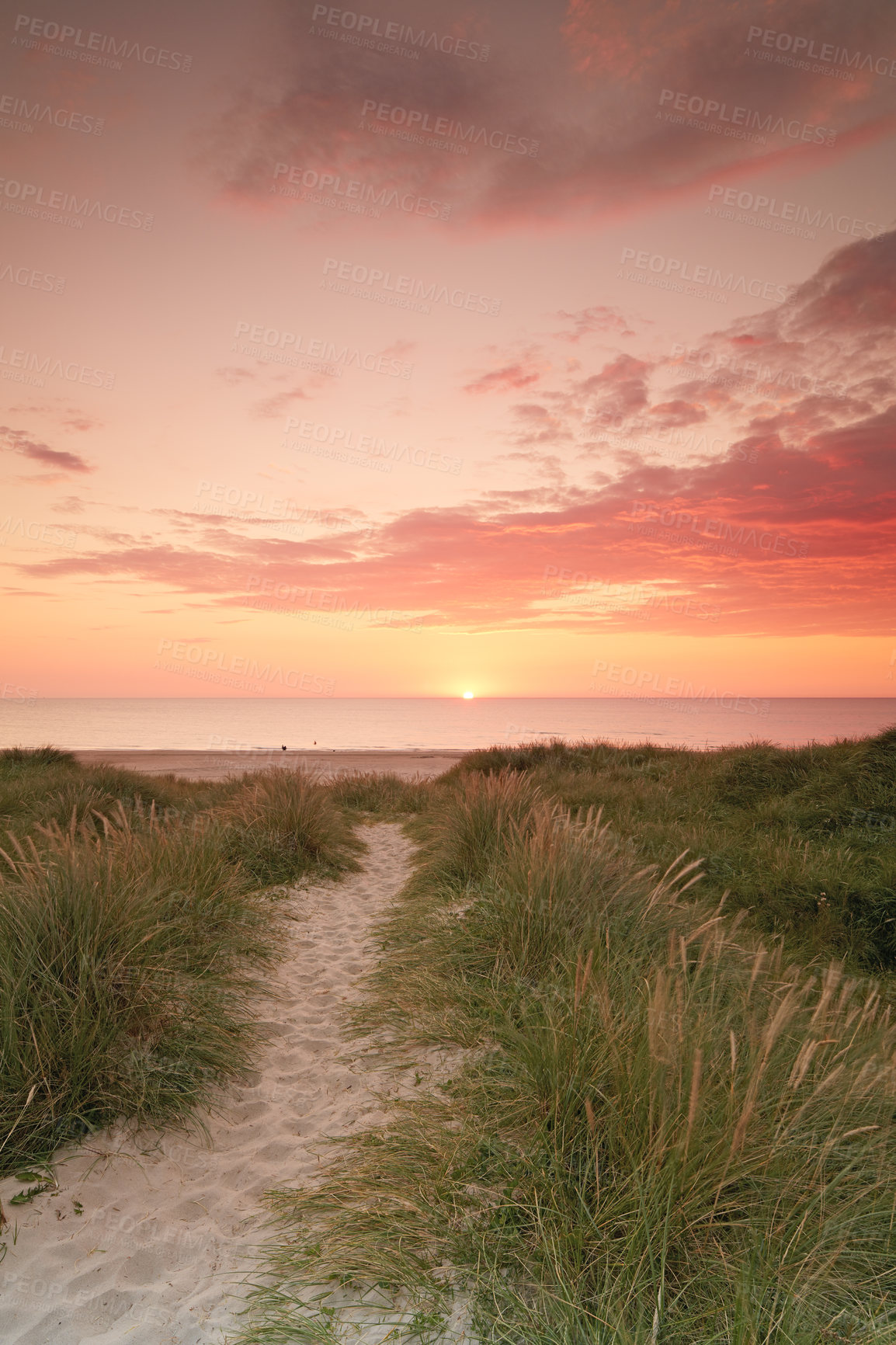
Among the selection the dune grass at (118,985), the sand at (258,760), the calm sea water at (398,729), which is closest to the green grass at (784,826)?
the dune grass at (118,985)

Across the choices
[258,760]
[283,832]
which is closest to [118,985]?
[283,832]

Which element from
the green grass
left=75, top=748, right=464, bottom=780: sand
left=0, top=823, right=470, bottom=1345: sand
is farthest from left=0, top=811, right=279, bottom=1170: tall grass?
left=75, top=748, right=464, bottom=780: sand

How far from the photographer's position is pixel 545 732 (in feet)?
219

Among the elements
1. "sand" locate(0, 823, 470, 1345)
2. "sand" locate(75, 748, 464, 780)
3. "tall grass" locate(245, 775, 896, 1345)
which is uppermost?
"tall grass" locate(245, 775, 896, 1345)

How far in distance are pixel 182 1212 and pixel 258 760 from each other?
35.4 meters

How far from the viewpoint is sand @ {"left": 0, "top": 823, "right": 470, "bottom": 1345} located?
2566mm

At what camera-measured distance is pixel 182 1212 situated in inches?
124

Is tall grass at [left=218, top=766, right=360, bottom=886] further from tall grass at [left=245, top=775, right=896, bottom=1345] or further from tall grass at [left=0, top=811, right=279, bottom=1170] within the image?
tall grass at [left=245, top=775, right=896, bottom=1345]

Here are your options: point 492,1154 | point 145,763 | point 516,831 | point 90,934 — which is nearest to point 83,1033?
point 90,934

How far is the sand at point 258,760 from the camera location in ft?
101

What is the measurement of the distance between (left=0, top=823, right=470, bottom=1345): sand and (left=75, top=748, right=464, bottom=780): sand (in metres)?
23.9

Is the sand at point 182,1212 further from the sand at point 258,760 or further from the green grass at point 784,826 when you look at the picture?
the sand at point 258,760

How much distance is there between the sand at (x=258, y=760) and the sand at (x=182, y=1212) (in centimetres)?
2393

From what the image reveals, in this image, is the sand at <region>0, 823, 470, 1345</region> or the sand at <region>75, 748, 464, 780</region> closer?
the sand at <region>0, 823, 470, 1345</region>
